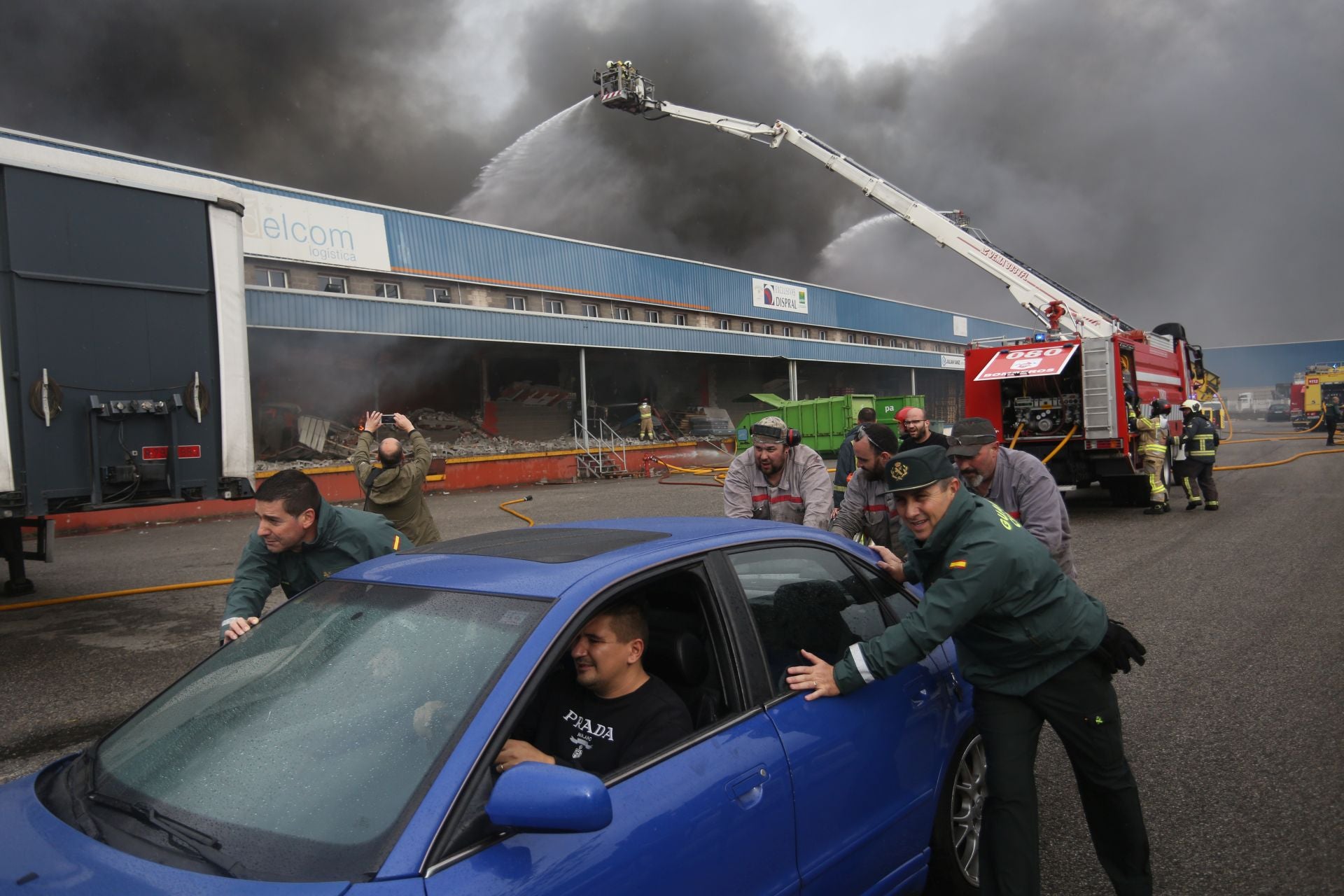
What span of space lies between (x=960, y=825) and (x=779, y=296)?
32477 mm

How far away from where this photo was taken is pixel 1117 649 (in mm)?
2674

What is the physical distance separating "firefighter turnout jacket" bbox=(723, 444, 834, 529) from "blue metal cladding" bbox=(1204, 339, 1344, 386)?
3017 inches

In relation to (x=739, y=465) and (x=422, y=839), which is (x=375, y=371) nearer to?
(x=739, y=465)

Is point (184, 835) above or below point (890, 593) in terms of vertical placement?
below

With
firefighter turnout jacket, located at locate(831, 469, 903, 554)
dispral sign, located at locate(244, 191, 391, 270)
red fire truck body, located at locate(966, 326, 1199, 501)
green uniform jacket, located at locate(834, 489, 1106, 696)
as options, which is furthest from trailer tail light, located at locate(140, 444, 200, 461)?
dispral sign, located at locate(244, 191, 391, 270)

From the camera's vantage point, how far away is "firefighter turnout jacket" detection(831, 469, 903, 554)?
17.0ft

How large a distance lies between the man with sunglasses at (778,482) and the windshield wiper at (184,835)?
3652mm

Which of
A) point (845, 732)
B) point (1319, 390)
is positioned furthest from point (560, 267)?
point (1319, 390)

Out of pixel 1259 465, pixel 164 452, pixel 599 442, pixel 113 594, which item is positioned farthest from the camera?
pixel 599 442

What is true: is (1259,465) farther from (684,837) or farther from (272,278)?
(272,278)

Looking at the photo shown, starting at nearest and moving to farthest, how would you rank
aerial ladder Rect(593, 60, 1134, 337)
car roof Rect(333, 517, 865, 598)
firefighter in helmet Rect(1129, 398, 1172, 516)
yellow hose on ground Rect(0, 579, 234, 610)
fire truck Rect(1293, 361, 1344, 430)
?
car roof Rect(333, 517, 865, 598)
yellow hose on ground Rect(0, 579, 234, 610)
firefighter in helmet Rect(1129, 398, 1172, 516)
aerial ladder Rect(593, 60, 1134, 337)
fire truck Rect(1293, 361, 1344, 430)

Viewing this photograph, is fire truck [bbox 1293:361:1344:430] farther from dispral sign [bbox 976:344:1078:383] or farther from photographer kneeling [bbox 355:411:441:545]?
photographer kneeling [bbox 355:411:441:545]

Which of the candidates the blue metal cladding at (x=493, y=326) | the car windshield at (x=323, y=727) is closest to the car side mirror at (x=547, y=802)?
the car windshield at (x=323, y=727)

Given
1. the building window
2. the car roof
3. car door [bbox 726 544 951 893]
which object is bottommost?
car door [bbox 726 544 951 893]
